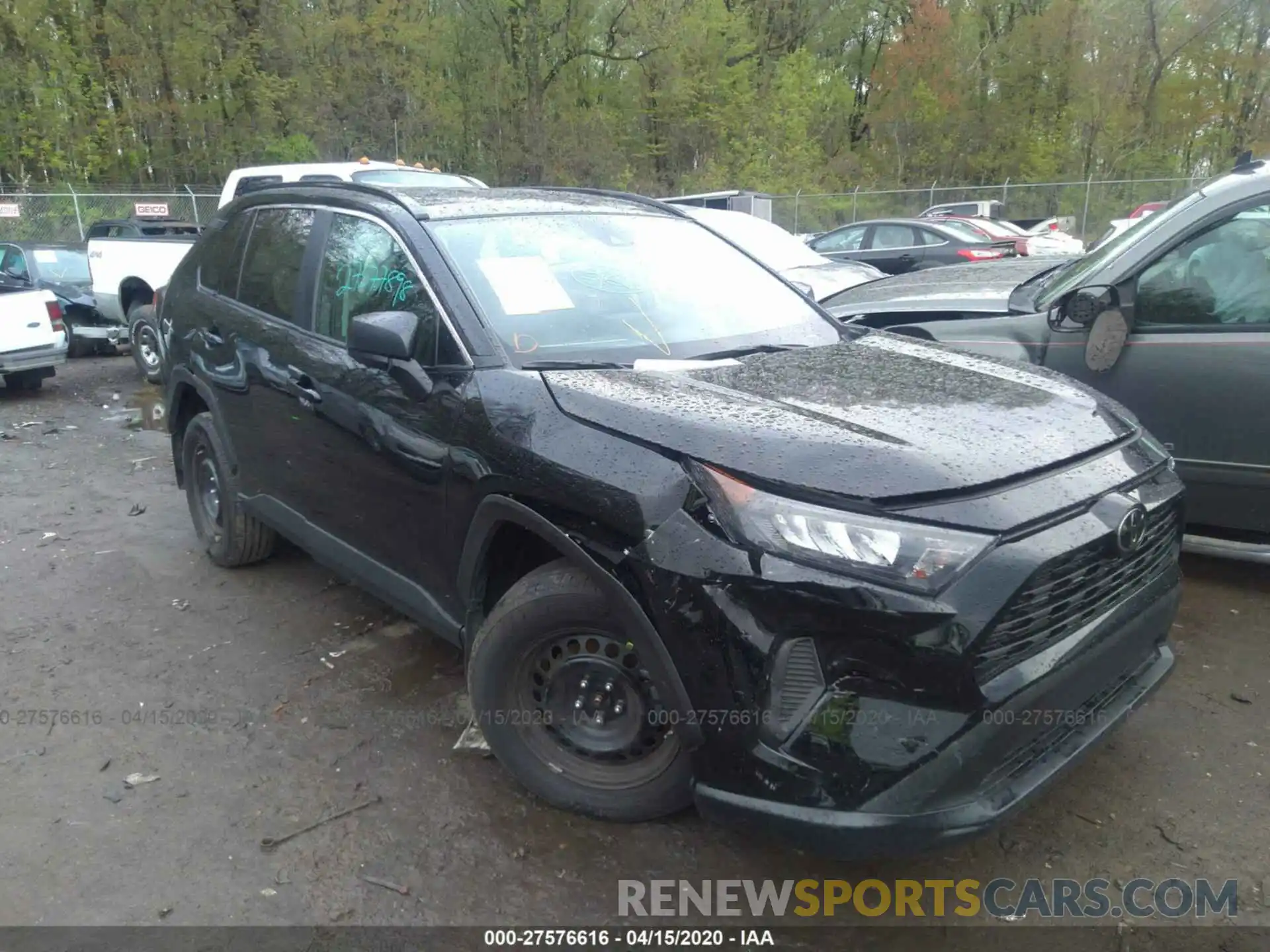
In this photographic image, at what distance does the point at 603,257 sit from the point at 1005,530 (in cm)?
195

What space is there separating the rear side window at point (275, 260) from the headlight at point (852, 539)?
2.47m

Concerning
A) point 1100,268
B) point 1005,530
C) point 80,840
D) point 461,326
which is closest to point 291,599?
point 80,840

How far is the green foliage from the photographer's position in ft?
86.0

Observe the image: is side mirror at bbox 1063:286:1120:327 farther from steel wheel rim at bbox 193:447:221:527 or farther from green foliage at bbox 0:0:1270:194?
green foliage at bbox 0:0:1270:194

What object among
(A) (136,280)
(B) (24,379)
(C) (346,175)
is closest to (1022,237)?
(C) (346,175)

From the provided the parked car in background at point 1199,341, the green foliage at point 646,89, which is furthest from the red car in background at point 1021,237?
the green foliage at point 646,89

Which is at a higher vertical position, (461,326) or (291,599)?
(461,326)

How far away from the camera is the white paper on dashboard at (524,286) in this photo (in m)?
3.19

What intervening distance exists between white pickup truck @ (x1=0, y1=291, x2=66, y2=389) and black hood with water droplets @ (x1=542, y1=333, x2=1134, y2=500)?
904 centimetres

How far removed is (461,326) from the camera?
304cm

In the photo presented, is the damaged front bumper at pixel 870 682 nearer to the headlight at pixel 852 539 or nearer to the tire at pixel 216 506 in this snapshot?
the headlight at pixel 852 539

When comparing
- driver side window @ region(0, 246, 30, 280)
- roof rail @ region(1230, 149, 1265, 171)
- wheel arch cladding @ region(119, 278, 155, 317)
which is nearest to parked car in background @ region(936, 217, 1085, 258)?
roof rail @ region(1230, 149, 1265, 171)

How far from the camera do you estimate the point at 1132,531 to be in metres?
2.49

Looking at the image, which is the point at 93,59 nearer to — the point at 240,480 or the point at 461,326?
the point at 240,480
